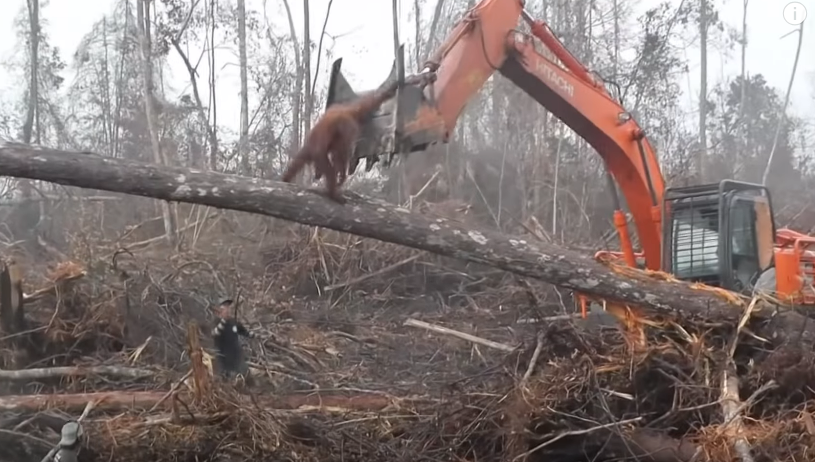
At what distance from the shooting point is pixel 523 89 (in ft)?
22.3

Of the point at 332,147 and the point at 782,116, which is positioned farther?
the point at 782,116

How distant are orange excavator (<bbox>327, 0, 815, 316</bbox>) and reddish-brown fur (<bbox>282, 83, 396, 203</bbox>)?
0.58 meters

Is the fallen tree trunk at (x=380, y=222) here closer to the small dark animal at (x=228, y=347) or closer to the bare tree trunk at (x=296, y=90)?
the small dark animal at (x=228, y=347)

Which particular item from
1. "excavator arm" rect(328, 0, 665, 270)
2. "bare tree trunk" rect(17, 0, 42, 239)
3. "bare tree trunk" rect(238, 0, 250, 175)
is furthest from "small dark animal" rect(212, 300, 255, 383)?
"bare tree trunk" rect(17, 0, 42, 239)

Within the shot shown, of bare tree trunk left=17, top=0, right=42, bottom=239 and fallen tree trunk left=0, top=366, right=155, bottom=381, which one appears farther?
bare tree trunk left=17, top=0, right=42, bottom=239

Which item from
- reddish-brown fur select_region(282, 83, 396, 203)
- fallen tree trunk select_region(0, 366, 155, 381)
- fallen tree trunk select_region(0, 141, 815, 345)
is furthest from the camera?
fallen tree trunk select_region(0, 366, 155, 381)

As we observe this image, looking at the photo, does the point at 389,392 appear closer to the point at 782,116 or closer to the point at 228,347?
the point at 228,347

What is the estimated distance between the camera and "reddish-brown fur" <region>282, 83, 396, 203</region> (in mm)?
4781

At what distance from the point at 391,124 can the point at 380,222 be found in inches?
22.3

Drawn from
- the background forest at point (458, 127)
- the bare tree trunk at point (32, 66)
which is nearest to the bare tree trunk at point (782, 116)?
the background forest at point (458, 127)

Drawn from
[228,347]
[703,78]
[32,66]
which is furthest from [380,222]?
[703,78]

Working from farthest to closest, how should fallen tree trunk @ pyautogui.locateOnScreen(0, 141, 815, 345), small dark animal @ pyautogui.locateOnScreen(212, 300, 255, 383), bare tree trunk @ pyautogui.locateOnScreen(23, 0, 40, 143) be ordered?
1. bare tree trunk @ pyautogui.locateOnScreen(23, 0, 40, 143)
2. small dark animal @ pyautogui.locateOnScreen(212, 300, 255, 383)
3. fallen tree trunk @ pyautogui.locateOnScreen(0, 141, 815, 345)

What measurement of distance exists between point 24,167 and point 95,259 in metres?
4.62

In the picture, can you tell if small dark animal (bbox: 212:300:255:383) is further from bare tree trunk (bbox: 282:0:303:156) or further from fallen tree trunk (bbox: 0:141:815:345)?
bare tree trunk (bbox: 282:0:303:156)
